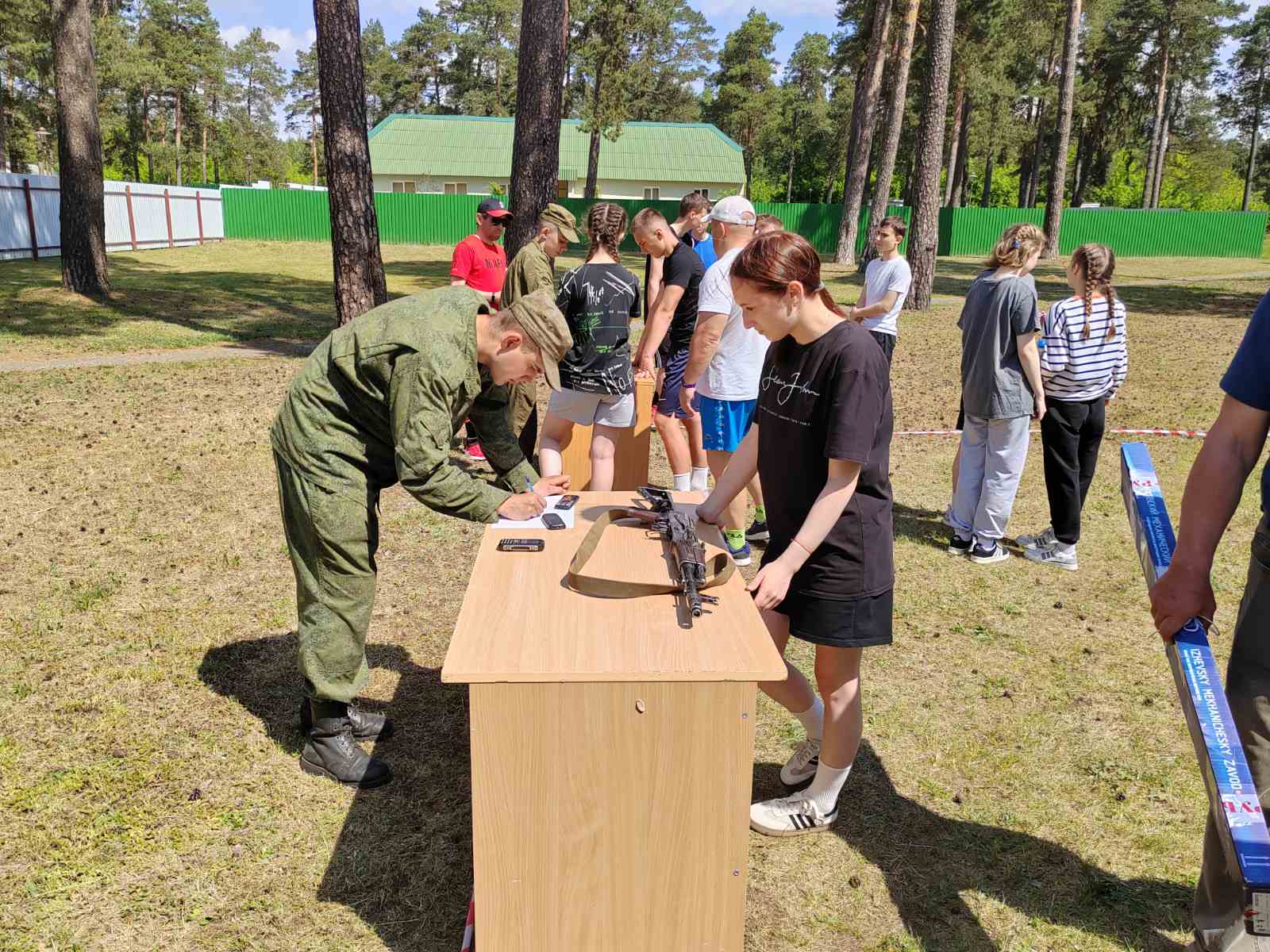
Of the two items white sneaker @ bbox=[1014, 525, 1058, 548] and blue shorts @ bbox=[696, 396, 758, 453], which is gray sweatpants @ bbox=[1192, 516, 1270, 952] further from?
white sneaker @ bbox=[1014, 525, 1058, 548]

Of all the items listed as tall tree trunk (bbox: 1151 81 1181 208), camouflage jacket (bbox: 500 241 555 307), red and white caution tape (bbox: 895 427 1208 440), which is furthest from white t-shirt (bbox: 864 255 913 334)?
tall tree trunk (bbox: 1151 81 1181 208)

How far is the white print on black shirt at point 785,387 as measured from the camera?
2.71 metres

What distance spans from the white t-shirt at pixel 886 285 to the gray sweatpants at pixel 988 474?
1285 millimetres

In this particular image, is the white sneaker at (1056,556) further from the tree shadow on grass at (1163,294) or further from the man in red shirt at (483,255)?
the tree shadow on grass at (1163,294)

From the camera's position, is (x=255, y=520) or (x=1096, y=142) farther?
(x=1096, y=142)

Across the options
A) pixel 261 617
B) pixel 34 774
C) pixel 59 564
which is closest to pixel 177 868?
pixel 34 774

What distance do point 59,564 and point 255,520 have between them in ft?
3.78

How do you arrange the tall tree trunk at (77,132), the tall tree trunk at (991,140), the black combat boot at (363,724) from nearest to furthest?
the black combat boot at (363,724)
the tall tree trunk at (77,132)
the tall tree trunk at (991,140)

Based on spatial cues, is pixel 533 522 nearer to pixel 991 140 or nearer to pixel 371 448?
pixel 371 448

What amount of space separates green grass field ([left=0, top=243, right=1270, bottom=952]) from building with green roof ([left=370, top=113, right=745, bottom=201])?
43.5 metres

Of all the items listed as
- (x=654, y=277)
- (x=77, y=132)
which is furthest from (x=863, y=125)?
(x=654, y=277)

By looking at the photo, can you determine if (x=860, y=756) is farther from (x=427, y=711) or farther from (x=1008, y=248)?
(x=1008, y=248)

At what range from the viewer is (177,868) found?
3023 millimetres

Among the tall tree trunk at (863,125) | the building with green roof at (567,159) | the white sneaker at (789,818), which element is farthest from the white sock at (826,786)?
the building with green roof at (567,159)
